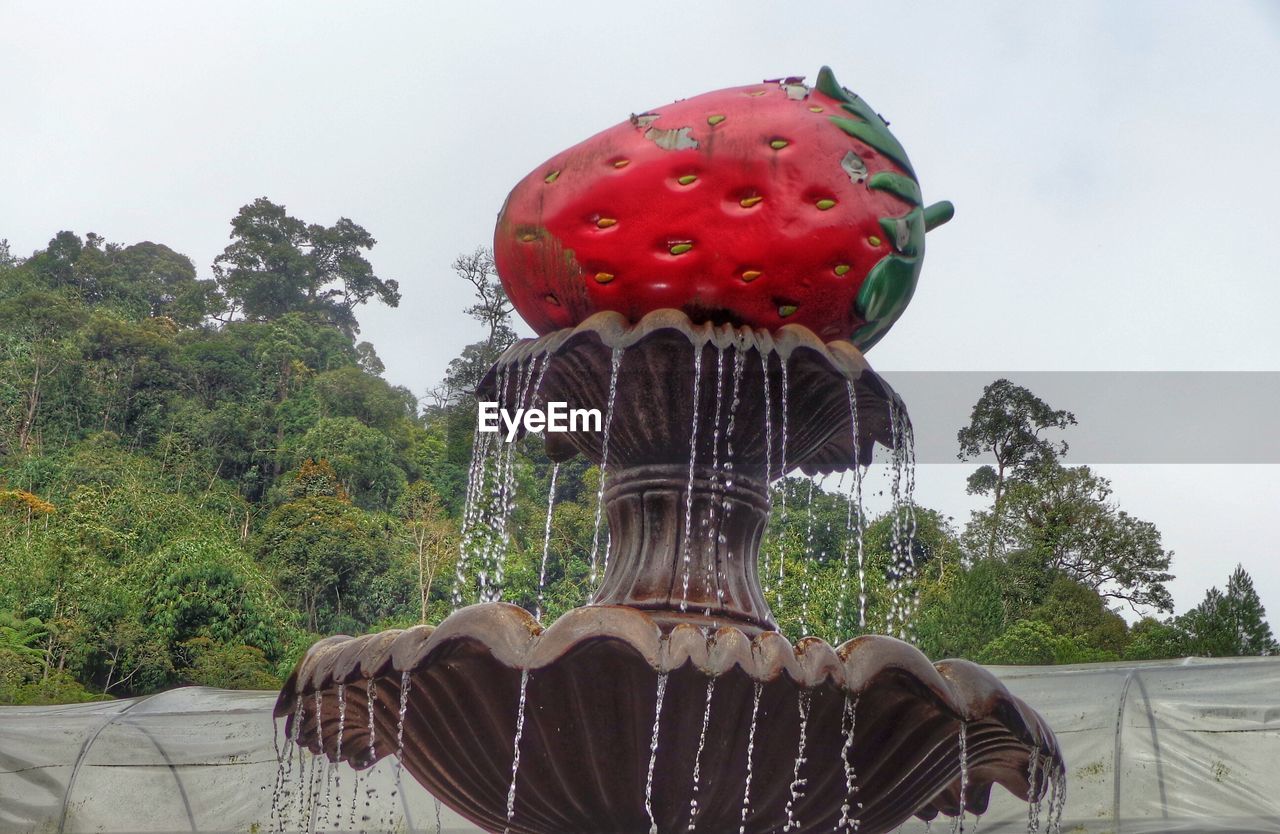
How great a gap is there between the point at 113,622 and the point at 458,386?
74.3 feet

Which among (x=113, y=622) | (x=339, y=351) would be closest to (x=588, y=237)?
(x=113, y=622)

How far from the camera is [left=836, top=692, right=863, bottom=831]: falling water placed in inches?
126

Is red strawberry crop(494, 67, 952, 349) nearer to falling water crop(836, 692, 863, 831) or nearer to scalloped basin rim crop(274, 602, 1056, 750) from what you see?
scalloped basin rim crop(274, 602, 1056, 750)

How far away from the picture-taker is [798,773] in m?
3.35

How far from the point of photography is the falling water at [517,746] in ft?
10.3

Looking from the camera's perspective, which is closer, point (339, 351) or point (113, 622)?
point (113, 622)

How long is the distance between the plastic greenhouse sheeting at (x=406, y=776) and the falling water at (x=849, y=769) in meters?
3.69

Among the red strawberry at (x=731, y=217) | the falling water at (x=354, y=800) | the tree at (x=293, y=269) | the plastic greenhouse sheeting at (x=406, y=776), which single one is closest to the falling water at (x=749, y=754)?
the red strawberry at (x=731, y=217)

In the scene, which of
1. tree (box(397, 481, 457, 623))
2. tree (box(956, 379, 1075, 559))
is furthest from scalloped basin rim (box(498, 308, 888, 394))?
tree (box(956, 379, 1075, 559))

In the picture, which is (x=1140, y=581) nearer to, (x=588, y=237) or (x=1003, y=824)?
(x=1003, y=824)

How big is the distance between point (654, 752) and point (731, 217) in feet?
4.38

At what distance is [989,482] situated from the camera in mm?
29719

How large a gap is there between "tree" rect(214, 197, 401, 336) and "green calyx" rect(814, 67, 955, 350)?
51480mm

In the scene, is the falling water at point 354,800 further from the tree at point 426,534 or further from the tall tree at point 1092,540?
the tall tree at point 1092,540
